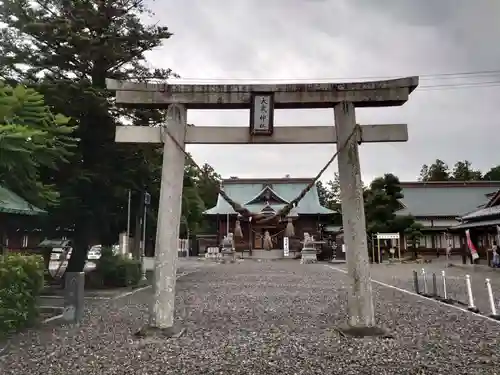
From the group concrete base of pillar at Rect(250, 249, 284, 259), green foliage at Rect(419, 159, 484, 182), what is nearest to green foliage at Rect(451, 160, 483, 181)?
green foliage at Rect(419, 159, 484, 182)

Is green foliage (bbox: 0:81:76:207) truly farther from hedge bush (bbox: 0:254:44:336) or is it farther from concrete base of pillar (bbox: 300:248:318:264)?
concrete base of pillar (bbox: 300:248:318:264)

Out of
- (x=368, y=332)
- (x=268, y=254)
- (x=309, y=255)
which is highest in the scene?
(x=268, y=254)

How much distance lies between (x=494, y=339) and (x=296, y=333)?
3.21 m

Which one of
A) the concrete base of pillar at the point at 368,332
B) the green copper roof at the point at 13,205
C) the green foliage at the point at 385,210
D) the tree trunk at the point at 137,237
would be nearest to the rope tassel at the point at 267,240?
the concrete base of pillar at the point at 368,332

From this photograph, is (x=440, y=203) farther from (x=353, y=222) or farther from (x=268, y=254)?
(x=353, y=222)

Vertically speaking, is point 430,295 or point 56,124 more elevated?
point 56,124

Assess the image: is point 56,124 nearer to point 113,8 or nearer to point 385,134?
point 385,134

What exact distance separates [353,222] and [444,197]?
48.7m

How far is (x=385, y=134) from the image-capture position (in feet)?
27.1

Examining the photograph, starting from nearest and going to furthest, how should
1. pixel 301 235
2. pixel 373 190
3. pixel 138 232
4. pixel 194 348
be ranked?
1. pixel 194 348
2. pixel 138 232
3. pixel 373 190
4. pixel 301 235

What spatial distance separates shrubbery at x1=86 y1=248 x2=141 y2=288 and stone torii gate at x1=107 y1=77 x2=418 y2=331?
8913 mm

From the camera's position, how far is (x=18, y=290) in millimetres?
7691

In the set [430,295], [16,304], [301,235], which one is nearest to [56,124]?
[16,304]

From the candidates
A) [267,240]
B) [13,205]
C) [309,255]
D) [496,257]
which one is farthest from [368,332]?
[309,255]
